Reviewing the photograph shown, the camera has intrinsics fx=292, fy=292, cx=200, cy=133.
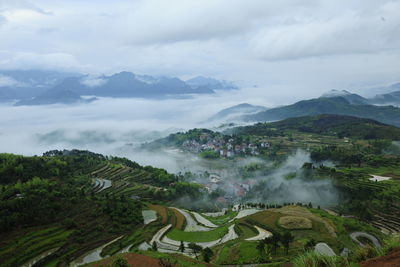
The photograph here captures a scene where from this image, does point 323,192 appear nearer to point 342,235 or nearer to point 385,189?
point 385,189

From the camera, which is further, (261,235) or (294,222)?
(294,222)

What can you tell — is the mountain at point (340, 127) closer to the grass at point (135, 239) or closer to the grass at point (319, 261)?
the grass at point (135, 239)

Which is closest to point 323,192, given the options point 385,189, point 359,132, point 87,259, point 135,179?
point 385,189

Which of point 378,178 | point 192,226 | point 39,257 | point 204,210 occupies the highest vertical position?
point 39,257

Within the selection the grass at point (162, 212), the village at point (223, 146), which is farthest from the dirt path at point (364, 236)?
the village at point (223, 146)

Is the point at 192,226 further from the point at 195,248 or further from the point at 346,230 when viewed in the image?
the point at 346,230

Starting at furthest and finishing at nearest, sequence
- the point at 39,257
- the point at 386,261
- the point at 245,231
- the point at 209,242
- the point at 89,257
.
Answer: the point at 245,231, the point at 209,242, the point at 89,257, the point at 39,257, the point at 386,261

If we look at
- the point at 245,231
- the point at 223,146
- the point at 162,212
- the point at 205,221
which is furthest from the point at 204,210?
the point at 223,146
